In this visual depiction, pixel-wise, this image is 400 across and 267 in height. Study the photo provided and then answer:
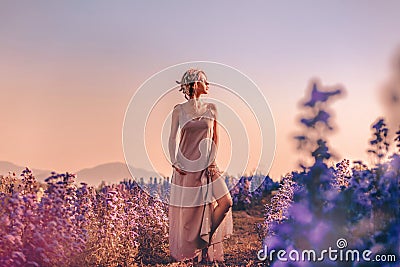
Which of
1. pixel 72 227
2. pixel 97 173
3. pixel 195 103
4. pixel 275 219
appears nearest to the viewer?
pixel 72 227

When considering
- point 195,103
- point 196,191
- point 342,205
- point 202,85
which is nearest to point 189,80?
point 202,85

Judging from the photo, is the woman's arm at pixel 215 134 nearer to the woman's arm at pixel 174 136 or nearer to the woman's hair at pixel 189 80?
the woman's hair at pixel 189 80

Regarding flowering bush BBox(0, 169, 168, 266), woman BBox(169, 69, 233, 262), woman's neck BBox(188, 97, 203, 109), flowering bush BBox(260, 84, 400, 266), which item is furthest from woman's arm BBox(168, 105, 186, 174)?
flowering bush BBox(260, 84, 400, 266)

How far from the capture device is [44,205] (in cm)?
660

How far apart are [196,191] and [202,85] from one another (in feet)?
4.25

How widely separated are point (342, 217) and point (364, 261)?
0.45 meters

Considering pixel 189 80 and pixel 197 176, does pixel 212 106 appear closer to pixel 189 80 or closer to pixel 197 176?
pixel 189 80

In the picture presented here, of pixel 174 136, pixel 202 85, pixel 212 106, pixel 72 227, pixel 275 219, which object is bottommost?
pixel 72 227

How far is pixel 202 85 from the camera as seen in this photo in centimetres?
757

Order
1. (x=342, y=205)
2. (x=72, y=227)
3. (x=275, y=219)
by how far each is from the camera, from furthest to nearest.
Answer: (x=275, y=219) < (x=72, y=227) < (x=342, y=205)

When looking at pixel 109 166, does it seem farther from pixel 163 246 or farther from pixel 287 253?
pixel 287 253

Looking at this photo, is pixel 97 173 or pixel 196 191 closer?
pixel 196 191

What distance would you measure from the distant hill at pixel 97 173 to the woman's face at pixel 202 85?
4.00 feet

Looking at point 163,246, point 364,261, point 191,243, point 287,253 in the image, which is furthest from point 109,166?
point 364,261
